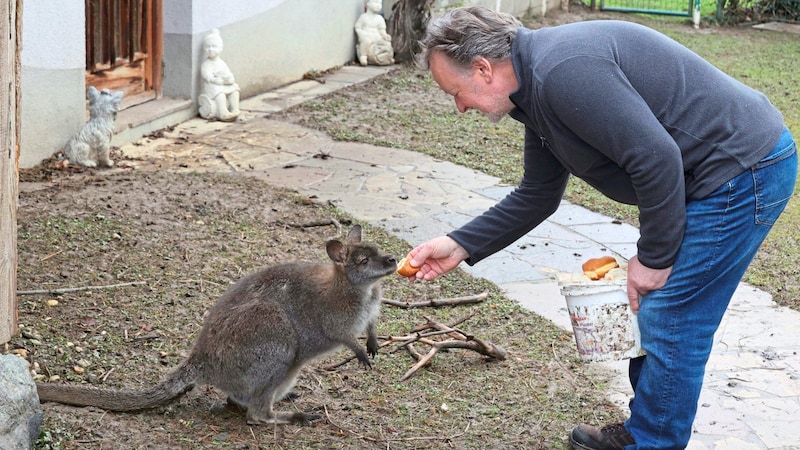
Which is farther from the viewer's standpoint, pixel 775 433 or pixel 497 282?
pixel 497 282

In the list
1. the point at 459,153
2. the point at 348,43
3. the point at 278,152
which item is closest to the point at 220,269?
the point at 278,152

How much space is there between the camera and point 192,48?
29.2ft

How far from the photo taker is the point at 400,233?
22.1 feet

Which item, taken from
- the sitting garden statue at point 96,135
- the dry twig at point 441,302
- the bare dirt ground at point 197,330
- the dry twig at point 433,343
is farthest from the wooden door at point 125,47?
the dry twig at point 433,343

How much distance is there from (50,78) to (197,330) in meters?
3.14

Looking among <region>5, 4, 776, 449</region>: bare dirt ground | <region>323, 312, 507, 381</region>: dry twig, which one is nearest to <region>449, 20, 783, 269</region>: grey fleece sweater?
<region>5, 4, 776, 449</region>: bare dirt ground

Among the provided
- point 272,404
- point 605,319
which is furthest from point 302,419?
point 605,319

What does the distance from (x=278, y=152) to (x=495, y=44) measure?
17.0ft

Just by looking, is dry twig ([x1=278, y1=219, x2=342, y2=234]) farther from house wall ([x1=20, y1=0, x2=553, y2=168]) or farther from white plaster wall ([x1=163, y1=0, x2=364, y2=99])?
white plaster wall ([x1=163, y1=0, x2=364, y2=99])

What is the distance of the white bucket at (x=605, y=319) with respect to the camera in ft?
12.2

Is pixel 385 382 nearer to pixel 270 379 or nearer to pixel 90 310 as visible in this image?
pixel 270 379

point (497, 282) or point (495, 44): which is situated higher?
point (495, 44)

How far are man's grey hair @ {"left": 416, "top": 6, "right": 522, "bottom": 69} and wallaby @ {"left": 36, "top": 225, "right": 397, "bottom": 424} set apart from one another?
1218mm

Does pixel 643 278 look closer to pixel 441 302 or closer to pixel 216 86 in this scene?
pixel 441 302
